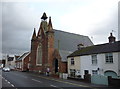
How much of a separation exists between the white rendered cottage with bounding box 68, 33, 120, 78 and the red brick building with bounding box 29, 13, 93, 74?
7.10 metres

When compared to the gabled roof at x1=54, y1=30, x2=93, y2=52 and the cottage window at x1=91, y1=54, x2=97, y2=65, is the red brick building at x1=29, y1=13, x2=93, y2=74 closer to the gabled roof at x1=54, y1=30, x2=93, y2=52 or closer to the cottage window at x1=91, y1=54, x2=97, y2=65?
the gabled roof at x1=54, y1=30, x2=93, y2=52

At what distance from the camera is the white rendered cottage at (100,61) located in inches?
1166

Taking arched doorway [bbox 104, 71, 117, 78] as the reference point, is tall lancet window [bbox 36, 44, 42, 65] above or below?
above

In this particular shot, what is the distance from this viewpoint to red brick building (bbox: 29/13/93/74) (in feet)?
158

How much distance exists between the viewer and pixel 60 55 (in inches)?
1820

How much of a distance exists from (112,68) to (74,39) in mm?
30238

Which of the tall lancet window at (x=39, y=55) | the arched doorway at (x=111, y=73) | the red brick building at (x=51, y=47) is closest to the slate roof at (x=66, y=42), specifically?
the red brick building at (x=51, y=47)

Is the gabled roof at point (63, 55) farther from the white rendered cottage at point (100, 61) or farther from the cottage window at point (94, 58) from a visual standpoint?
the cottage window at point (94, 58)

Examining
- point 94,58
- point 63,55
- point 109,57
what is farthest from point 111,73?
point 63,55

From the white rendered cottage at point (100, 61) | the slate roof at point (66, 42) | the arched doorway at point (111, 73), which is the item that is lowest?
the arched doorway at point (111, 73)

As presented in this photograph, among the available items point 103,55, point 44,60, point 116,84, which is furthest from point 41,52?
point 116,84

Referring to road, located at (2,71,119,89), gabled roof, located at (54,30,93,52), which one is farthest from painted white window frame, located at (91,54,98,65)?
gabled roof, located at (54,30,93,52)

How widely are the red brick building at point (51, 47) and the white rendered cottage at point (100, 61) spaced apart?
23.3 ft

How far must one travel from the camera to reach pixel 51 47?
1991 inches
